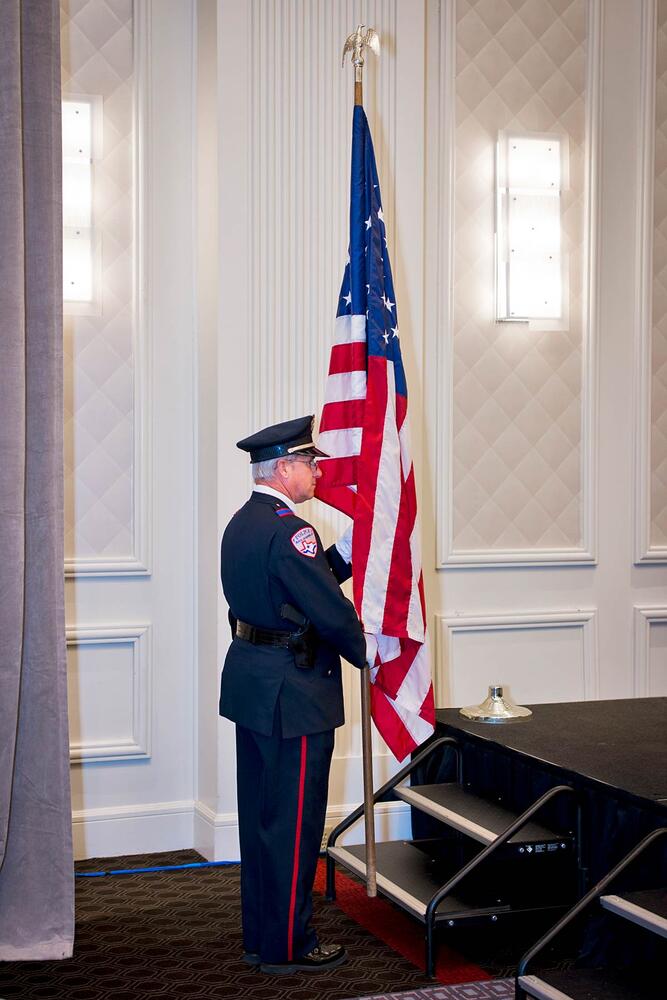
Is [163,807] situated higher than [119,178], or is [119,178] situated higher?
[119,178]

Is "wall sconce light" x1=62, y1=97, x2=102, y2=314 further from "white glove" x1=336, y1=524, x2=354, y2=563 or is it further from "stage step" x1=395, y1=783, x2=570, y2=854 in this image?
"stage step" x1=395, y1=783, x2=570, y2=854

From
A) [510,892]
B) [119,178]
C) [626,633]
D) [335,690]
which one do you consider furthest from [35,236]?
[626,633]

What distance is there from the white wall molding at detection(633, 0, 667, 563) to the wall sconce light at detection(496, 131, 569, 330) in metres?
0.36

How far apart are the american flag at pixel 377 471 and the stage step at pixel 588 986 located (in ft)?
2.83

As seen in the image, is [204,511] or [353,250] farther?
[204,511]

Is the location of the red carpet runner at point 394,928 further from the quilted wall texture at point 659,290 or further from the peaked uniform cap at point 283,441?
the quilted wall texture at point 659,290

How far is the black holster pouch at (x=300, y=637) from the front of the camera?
313cm

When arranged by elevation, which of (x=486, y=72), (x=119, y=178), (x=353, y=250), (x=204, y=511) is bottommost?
(x=204, y=511)

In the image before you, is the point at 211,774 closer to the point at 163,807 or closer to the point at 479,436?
the point at 163,807

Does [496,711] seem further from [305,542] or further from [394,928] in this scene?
[305,542]

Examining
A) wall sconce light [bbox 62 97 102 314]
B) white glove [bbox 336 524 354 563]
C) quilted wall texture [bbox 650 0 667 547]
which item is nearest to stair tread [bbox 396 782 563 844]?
white glove [bbox 336 524 354 563]

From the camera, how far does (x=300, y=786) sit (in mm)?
3141

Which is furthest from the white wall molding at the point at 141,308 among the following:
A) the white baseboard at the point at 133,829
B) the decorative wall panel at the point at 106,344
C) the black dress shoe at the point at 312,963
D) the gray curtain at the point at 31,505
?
the black dress shoe at the point at 312,963

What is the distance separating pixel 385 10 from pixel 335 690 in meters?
2.61
